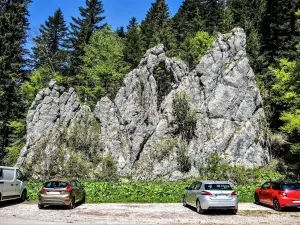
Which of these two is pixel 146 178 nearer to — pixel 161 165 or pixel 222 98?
pixel 161 165

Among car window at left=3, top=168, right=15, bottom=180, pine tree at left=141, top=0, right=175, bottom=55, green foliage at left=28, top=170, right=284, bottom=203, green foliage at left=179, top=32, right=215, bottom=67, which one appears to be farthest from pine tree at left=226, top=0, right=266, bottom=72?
car window at left=3, top=168, right=15, bottom=180

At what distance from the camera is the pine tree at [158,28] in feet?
159

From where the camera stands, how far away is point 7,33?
4150 cm

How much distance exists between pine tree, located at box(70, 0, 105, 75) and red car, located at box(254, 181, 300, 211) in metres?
38.4

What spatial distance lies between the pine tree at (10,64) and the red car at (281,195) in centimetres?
3448

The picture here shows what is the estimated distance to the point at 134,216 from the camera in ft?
49.5

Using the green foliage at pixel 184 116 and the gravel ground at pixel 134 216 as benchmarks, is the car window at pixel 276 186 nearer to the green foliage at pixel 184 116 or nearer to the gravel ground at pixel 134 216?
the gravel ground at pixel 134 216

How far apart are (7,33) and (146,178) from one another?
28294 millimetres

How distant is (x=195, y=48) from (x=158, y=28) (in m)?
9.55

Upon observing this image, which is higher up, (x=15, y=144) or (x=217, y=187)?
(x=15, y=144)

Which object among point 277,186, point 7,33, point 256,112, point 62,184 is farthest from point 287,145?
point 7,33

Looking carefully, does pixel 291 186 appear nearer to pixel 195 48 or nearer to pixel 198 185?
pixel 198 185

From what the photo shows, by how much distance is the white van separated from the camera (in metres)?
17.6

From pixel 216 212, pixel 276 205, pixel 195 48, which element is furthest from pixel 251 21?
pixel 216 212
